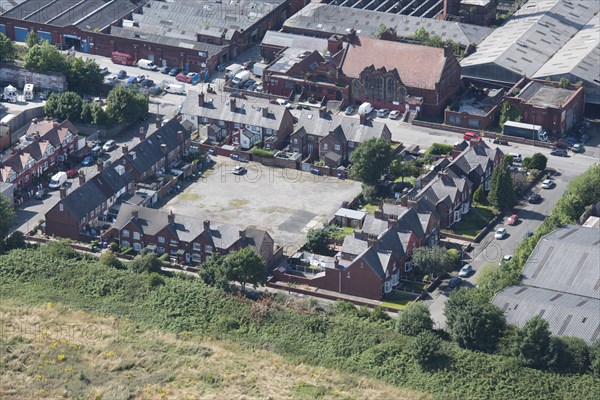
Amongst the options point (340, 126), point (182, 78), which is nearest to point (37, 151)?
point (182, 78)

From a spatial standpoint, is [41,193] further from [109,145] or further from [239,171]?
[239,171]

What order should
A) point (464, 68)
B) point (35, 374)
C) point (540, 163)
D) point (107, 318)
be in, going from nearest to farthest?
1. point (35, 374)
2. point (107, 318)
3. point (540, 163)
4. point (464, 68)

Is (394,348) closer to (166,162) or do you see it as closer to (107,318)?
(107,318)

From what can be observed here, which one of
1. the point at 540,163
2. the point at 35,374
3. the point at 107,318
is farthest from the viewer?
the point at 540,163

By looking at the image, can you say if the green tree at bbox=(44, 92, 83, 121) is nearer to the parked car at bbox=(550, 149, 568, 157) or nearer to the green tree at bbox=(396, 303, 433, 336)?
the parked car at bbox=(550, 149, 568, 157)

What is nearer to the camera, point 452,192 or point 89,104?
point 452,192

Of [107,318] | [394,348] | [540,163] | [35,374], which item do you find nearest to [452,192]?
[540,163]

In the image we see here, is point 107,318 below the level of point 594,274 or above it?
below
